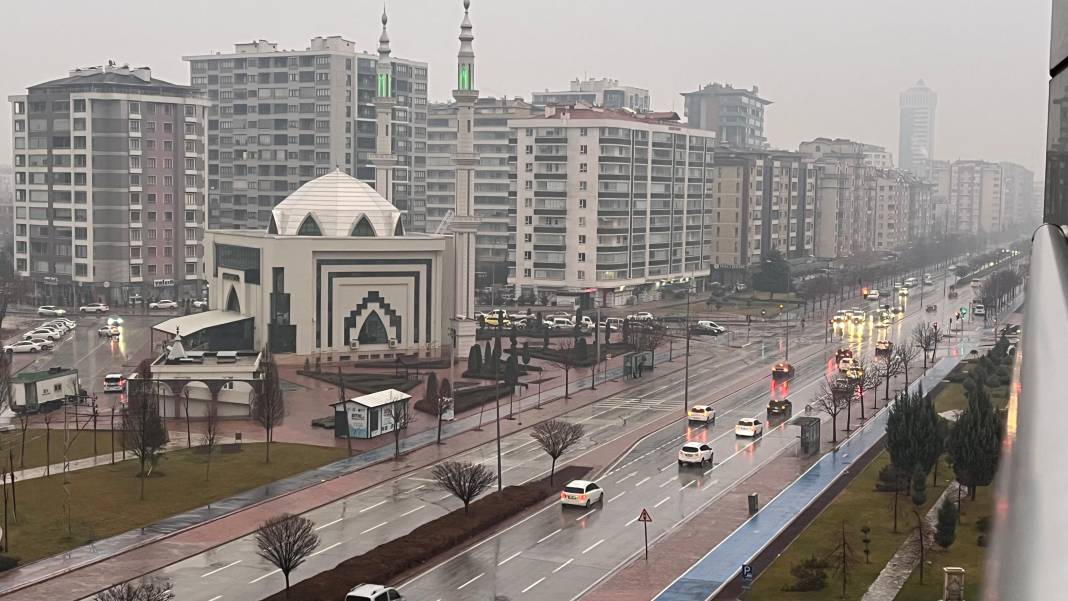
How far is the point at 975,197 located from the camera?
172 meters

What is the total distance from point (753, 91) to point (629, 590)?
464ft

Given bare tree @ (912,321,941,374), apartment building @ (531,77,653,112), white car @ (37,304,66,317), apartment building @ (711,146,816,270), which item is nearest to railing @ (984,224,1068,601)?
bare tree @ (912,321,941,374)

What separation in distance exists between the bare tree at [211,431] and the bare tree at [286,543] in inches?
328

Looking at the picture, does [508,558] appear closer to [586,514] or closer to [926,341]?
[586,514]

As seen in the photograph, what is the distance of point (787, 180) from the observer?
101312 mm

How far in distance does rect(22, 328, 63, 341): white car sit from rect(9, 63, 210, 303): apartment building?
43.9 feet

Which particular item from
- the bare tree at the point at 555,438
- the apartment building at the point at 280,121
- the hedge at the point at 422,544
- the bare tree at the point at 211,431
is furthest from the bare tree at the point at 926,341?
the apartment building at the point at 280,121

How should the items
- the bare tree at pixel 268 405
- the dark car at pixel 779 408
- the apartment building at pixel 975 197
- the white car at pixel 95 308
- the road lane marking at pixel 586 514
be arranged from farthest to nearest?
the apartment building at pixel 975 197, the white car at pixel 95 308, the dark car at pixel 779 408, the bare tree at pixel 268 405, the road lane marking at pixel 586 514

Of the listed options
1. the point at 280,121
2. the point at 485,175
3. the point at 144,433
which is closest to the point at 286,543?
the point at 144,433

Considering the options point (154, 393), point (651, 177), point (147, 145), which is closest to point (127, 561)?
point (154, 393)

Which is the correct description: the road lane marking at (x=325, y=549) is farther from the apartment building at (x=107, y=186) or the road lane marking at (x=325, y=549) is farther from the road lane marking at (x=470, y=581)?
the apartment building at (x=107, y=186)

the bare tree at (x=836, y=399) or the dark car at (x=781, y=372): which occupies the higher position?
the bare tree at (x=836, y=399)

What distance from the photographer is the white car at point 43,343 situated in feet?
169

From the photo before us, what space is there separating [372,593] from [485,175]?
7446cm
